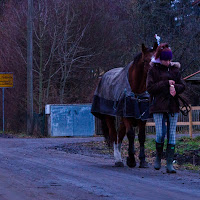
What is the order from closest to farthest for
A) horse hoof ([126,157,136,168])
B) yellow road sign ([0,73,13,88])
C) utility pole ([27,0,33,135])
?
1. horse hoof ([126,157,136,168])
2. utility pole ([27,0,33,135])
3. yellow road sign ([0,73,13,88])

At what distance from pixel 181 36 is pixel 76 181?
2688 cm

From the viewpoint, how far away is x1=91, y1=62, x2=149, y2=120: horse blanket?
31.2ft

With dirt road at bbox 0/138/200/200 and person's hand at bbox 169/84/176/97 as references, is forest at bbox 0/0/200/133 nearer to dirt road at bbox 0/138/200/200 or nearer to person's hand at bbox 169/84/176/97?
dirt road at bbox 0/138/200/200

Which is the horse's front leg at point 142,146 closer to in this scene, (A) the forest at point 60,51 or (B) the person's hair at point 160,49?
(B) the person's hair at point 160,49

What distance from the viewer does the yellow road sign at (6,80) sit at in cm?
2698

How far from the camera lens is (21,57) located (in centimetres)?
2738

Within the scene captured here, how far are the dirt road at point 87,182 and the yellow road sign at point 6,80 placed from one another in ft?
54.7

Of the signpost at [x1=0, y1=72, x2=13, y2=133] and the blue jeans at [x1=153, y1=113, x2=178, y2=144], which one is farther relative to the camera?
the signpost at [x1=0, y1=72, x2=13, y2=133]

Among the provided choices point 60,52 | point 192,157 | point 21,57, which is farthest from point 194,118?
point 192,157

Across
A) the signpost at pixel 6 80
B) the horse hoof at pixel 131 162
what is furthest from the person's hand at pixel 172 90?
the signpost at pixel 6 80

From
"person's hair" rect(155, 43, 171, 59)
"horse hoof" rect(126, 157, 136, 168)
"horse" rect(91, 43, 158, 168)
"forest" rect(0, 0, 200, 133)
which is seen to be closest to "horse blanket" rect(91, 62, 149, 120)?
"horse" rect(91, 43, 158, 168)

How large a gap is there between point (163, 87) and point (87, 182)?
1.94 m

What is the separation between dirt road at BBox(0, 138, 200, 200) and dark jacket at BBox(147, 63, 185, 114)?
41.8 inches

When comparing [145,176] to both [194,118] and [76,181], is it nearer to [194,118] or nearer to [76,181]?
[76,181]
